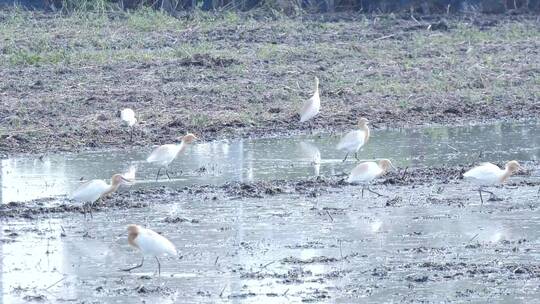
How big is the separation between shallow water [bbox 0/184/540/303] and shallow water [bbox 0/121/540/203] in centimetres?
114

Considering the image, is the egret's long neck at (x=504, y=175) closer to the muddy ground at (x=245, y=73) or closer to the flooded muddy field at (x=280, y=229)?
the flooded muddy field at (x=280, y=229)

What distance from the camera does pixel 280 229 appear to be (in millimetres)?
11062

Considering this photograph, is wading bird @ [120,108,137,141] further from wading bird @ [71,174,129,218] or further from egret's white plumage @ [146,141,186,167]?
wading bird @ [71,174,129,218]

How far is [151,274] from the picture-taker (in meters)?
9.57

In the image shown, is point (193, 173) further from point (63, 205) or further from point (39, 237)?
point (39, 237)

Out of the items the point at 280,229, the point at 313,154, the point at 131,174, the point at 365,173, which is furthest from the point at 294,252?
the point at 313,154

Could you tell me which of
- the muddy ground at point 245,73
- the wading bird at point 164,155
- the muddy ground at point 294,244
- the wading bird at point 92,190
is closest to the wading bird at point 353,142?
the muddy ground at point 294,244

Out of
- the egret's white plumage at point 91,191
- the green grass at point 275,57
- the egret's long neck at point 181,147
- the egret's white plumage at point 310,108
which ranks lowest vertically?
the green grass at point 275,57

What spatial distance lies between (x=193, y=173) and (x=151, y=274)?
4.02 m

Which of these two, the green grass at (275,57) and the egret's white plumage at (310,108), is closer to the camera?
the egret's white plumage at (310,108)

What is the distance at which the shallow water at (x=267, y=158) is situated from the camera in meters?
13.1

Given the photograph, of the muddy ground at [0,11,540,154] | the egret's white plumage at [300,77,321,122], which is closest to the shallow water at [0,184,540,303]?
the egret's white plumage at [300,77,321,122]

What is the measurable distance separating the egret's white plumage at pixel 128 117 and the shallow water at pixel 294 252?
3.41m

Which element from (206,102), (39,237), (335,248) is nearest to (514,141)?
(206,102)
